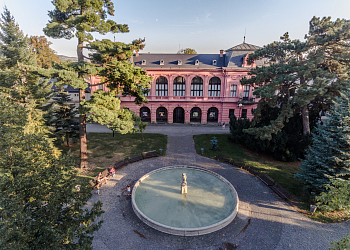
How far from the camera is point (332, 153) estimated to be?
11711 millimetres

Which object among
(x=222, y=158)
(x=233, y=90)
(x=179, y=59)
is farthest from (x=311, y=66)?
(x=179, y=59)

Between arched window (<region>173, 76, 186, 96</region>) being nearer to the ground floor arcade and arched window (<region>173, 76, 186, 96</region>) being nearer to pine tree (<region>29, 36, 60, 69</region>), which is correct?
the ground floor arcade

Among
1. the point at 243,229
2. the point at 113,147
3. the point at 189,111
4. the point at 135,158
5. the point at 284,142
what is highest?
the point at 189,111

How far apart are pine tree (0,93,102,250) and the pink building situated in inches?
1135

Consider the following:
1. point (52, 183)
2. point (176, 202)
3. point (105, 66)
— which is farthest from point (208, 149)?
point (52, 183)

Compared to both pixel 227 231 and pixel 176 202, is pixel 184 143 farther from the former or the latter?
pixel 227 231

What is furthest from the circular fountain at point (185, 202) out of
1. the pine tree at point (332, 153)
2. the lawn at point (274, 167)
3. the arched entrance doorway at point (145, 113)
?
the arched entrance doorway at point (145, 113)

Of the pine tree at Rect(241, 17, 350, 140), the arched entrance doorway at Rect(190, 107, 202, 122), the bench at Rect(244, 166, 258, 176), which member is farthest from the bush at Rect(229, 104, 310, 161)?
the arched entrance doorway at Rect(190, 107, 202, 122)

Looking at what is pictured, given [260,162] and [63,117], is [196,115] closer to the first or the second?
[260,162]

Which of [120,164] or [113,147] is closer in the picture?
[120,164]

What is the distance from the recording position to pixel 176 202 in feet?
39.9

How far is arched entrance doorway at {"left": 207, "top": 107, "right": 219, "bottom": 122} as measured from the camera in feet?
117

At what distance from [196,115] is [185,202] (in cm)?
2539

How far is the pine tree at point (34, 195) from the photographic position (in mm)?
4540
